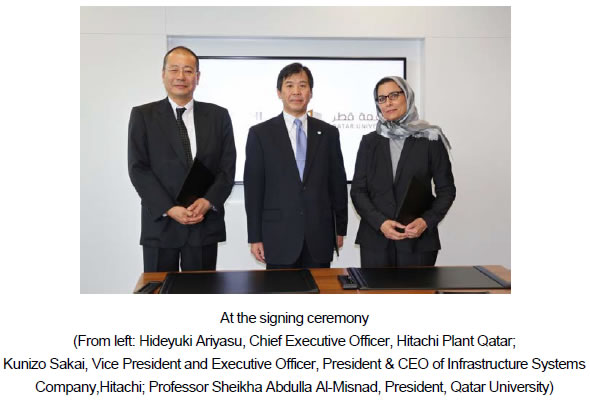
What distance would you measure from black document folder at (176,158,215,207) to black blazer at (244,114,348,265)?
0.28 meters

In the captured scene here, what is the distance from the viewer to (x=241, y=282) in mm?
1787

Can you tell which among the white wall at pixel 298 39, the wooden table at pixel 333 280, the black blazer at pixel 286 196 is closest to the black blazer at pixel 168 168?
the black blazer at pixel 286 196

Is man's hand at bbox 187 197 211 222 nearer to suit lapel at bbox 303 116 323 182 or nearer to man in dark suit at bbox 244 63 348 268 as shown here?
man in dark suit at bbox 244 63 348 268

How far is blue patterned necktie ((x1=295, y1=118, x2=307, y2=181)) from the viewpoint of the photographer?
2578mm

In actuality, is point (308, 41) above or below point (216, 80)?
above

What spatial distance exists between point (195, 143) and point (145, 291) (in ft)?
3.33

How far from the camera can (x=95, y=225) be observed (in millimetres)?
4031

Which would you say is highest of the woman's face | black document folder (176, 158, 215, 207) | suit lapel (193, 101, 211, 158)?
the woman's face

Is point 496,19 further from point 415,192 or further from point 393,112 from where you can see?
point 415,192

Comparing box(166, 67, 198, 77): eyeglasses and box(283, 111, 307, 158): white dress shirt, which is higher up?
box(166, 67, 198, 77): eyeglasses

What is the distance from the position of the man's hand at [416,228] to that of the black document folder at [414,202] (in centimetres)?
2

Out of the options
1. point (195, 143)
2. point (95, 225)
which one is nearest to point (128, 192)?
point (95, 225)

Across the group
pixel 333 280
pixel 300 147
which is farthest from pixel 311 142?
pixel 333 280

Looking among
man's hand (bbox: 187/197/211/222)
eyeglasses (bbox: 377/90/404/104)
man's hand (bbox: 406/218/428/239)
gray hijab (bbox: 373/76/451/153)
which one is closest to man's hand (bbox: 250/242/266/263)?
man's hand (bbox: 187/197/211/222)
